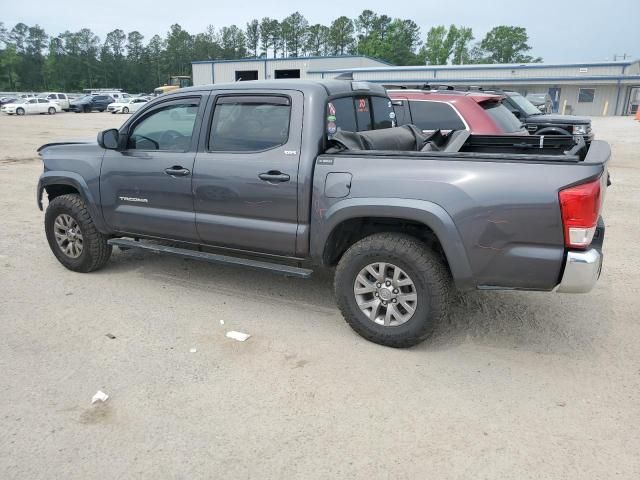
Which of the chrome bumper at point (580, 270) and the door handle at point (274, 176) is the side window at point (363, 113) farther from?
the chrome bumper at point (580, 270)

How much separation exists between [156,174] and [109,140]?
606 millimetres

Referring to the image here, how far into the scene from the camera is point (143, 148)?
16.0 ft

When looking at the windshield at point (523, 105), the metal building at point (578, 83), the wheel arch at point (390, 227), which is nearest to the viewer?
the wheel arch at point (390, 227)

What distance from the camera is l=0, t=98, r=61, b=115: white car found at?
39.1 m

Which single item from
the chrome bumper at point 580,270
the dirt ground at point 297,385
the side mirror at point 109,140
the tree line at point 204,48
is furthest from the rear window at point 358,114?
the tree line at point 204,48

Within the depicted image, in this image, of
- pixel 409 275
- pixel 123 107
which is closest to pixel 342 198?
pixel 409 275

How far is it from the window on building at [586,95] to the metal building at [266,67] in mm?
23032

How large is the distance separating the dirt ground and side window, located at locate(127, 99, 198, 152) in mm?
1356

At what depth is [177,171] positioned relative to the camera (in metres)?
4.50

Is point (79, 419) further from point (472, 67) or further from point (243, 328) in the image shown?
point (472, 67)

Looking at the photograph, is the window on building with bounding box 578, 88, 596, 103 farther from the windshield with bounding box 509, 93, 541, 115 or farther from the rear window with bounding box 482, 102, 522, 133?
the rear window with bounding box 482, 102, 522, 133

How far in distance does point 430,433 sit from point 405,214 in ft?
4.61

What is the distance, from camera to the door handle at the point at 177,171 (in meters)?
4.46

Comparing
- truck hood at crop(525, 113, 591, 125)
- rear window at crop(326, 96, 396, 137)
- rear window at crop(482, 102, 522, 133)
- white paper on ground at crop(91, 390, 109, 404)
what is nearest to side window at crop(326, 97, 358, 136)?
rear window at crop(326, 96, 396, 137)
